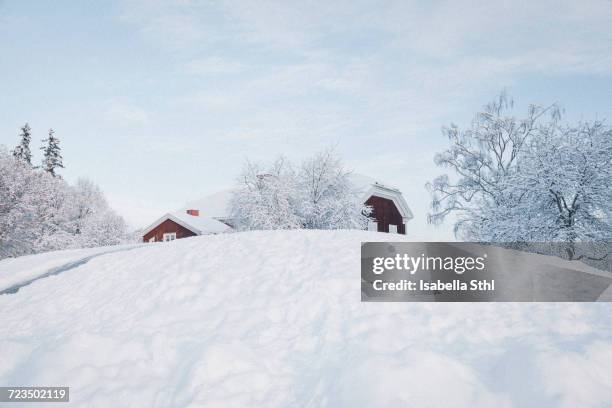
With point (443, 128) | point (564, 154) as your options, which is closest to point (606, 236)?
point (564, 154)

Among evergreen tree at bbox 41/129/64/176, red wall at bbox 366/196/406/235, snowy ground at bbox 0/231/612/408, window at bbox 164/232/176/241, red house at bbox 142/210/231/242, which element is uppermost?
evergreen tree at bbox 41/129/64/176

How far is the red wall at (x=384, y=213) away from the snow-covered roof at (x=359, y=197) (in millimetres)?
354

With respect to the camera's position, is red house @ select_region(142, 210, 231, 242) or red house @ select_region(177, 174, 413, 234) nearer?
red house @ select_region(177, 174, 413, 234)

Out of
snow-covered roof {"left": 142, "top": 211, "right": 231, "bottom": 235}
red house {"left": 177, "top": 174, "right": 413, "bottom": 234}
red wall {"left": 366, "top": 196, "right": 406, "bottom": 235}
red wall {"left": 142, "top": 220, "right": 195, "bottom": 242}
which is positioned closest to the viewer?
red house {"left": 177, "top": 174, "right": 413, "bottom": 234}

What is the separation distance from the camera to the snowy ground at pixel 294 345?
4.60m

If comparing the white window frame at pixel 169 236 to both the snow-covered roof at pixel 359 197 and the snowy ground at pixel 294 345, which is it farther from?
the snowy ground at pixel 294 345

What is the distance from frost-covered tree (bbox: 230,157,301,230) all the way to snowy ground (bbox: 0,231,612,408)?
16.2 m

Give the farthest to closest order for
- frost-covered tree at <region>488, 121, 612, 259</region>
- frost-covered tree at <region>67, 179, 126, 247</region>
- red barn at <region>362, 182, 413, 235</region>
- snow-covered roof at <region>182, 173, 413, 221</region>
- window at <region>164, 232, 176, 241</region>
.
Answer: frost-covered tree at <region>67, 179, 126, 247</region> → window at <region>164, 232, 176, 241</region> → red barn at <region>362, 182, 413, 235</region> → snow-covered roof at <region>182, 173, 413, 221</region> → frost-covered tree at <region>488, 121, 612, 259</region>

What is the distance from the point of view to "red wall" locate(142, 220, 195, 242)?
1221 inches

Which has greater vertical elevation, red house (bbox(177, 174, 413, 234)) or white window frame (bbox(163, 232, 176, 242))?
red house (bbox(177, 174, 413, 234))

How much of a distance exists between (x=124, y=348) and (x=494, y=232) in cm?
1787

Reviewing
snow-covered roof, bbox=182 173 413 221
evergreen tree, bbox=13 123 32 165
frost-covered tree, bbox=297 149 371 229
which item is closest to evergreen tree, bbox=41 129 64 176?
evergreen tree, bbox=13 123 32 165

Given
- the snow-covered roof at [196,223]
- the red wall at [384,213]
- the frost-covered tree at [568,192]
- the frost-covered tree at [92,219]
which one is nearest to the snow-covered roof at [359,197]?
the red wall at [384,213]

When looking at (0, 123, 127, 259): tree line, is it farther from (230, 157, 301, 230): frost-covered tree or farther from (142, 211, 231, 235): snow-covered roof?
(230, 157, 301, 230): frost-covered tree
